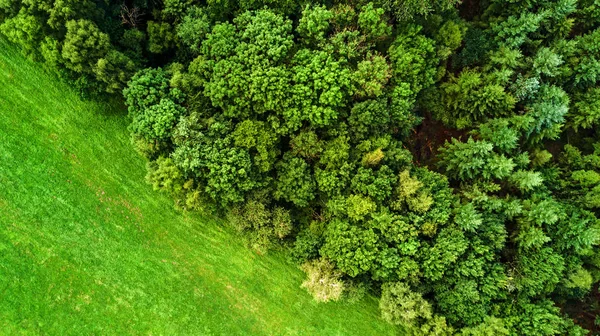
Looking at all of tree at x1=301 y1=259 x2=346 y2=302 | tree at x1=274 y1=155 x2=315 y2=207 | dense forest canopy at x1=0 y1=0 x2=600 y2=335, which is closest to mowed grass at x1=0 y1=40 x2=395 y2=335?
dense forest canopy at x1=0 y1=0 x2=600 y2=335

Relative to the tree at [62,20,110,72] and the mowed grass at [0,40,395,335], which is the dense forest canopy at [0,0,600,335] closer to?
the tree at [62,20,110,72]

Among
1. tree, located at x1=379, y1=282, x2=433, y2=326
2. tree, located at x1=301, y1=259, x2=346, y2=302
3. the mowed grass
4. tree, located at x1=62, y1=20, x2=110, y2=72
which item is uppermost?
tree, located at x1=62, y1=20, x2=110, y2=72

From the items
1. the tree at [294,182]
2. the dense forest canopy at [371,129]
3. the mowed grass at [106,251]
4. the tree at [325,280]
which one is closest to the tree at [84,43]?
the dense forest canopy at [371,129]

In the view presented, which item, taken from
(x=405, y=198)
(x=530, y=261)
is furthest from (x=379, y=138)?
(x=530, y=261)

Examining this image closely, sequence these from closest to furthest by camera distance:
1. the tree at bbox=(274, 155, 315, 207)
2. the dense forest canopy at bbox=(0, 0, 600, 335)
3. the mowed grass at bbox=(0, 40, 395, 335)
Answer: the dense forest canopy at bbox=(0, 0, 600, 335) < the tree at bbox=(274, 155, 315, 207) < the mowed grass at bbox=(0, 40, 395, 335)

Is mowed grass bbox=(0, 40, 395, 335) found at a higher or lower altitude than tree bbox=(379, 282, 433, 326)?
lower

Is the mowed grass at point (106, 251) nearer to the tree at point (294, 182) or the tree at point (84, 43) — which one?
the tree at point (84, 43)

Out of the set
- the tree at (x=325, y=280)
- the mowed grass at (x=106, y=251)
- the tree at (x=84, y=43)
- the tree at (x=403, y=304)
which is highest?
the tree at (x=84, y=43)

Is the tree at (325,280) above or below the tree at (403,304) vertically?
below
